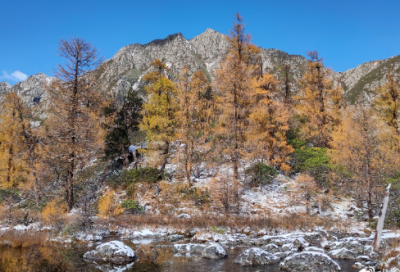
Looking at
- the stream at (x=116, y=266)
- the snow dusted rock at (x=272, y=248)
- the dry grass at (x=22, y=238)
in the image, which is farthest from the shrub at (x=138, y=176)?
the snow dusted rock at (x=272, y=248)

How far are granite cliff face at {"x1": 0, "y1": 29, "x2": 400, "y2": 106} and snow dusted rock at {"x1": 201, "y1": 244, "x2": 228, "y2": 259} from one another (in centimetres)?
13146

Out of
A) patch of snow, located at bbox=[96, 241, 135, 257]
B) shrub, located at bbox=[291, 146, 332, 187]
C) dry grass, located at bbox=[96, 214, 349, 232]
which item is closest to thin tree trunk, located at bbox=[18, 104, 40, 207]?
dry grass, located at bbox=[96, 214, 349, 232]

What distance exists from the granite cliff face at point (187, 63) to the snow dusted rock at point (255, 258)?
435ft

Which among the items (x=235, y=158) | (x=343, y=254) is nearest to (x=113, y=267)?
(x=343, y=254)

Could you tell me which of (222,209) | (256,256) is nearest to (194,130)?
(222,209)

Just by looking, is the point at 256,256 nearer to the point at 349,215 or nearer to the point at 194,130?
the point at 349,215

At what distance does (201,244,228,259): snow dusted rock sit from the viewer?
10.00 m

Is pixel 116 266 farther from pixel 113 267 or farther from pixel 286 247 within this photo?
pixel 286 247

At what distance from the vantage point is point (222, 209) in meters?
17.7

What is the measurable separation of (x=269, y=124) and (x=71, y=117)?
17.2 m

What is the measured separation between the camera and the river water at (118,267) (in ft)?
27.4

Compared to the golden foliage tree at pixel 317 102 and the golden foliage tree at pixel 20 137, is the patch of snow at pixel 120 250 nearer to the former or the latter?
the golden foliage tree at pixel 20 137

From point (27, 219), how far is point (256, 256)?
1568 centimetres

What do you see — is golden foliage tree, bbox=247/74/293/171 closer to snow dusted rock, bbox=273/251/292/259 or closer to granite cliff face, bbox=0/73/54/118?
snow dusted rock, bbox=273/251/292/259
